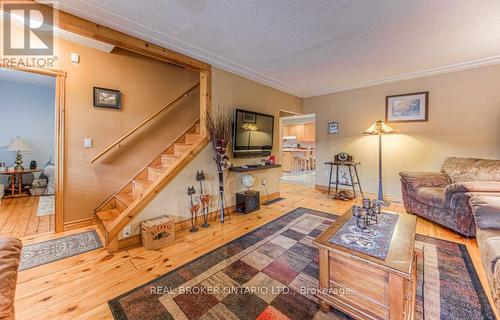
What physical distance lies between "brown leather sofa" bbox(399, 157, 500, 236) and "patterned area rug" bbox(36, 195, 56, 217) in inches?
211

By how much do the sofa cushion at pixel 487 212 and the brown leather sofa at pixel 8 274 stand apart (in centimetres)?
297

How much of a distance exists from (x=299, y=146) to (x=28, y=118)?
29.8ft

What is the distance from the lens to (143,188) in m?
2.94

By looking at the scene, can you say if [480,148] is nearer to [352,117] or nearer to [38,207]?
[352,117]

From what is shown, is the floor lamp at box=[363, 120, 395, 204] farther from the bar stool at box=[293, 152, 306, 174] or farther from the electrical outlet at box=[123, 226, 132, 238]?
the bar stool at box=[293, 152, 306, 174]

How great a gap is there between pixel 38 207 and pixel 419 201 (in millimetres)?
6343

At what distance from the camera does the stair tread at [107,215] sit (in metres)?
2.64

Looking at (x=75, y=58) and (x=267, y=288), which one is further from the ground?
(x=75, y=58)

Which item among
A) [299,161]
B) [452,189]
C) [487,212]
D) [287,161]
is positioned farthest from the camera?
[299,161]

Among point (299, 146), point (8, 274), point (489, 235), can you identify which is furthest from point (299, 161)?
point (8, 274)

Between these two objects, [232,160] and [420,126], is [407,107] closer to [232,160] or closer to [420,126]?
[420,126]

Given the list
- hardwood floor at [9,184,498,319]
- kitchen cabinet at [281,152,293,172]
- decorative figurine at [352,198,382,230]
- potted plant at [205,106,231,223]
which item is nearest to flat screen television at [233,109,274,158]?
potted plant at [205,106,231,223]

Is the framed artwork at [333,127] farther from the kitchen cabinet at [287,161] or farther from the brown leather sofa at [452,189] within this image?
the kitchen cabinet at [287,161]

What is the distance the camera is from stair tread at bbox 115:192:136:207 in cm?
302
